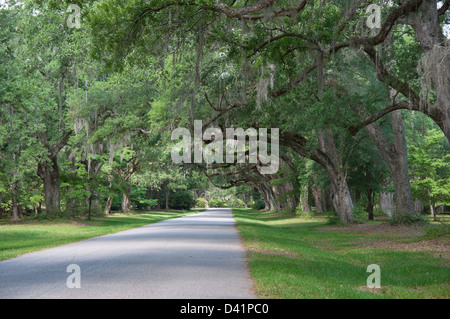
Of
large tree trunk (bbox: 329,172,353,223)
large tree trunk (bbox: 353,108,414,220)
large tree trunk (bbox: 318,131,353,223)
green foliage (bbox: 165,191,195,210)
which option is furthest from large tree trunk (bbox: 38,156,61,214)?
green foliage (bbox: 165,191,195,210)

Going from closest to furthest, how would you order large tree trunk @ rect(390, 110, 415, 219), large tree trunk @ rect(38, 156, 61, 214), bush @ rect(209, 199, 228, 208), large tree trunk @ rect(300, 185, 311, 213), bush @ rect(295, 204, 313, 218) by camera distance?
large tree trunk @ rect(390, 110, 415, 219) → large tree trunk @ rect(38, 156, 61, 214) → bush @ rect(295, 204, 313, 218) → large tree trunk @ rect(300, 185, 311, 213) → bush @ rect(209, 199, 228, 208)

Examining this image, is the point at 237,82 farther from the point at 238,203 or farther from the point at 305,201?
the point at 238,203

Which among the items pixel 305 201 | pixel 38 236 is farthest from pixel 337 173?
pixel 38 236

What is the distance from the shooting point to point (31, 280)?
307 inches

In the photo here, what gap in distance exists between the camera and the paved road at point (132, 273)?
6621 millimetres

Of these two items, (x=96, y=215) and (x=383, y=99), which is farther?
(x=96, y=215)

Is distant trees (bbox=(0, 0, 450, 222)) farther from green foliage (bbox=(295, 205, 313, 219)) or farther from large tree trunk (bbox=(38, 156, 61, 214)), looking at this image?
green foliage (bbox=(295, 205, 313, 219))

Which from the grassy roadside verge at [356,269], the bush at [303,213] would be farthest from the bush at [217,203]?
the grassy roadside verge at [356,269]

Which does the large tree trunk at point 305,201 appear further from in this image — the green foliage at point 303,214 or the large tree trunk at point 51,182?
the large tree trunk at point 51,182

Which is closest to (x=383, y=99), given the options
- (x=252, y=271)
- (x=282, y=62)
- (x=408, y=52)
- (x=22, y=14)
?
(x=408, y=52)

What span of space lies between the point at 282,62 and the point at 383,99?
9.53 m

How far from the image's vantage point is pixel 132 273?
845 centimetres

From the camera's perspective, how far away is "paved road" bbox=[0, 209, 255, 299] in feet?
21.7
